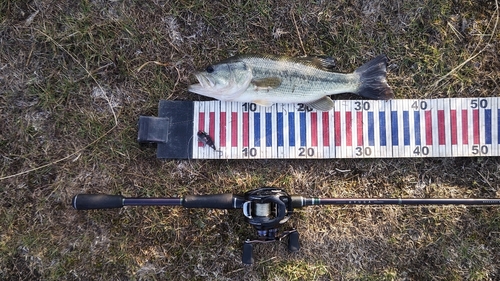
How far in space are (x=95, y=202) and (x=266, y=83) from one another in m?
2.09

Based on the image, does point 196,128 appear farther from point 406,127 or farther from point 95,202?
point 406,127

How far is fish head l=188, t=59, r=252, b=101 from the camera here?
384 cm

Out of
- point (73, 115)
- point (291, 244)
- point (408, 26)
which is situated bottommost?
point (291, 244)

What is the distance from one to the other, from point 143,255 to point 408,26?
3939 millimetres

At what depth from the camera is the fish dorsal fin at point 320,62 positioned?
13.1ft

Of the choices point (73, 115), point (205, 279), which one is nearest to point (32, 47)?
point (73, 115)

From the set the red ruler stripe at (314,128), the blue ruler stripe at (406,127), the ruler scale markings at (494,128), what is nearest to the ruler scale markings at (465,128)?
the ruler scale markings at (494,128)

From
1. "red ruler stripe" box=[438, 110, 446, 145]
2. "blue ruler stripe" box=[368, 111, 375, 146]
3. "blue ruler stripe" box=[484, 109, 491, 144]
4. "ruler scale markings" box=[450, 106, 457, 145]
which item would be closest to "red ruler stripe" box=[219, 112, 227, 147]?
"blue ruler stripe" box=[368, 111, 375, 146]

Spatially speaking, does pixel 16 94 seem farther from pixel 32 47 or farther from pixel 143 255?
pixel 143 255

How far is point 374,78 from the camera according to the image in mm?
4078

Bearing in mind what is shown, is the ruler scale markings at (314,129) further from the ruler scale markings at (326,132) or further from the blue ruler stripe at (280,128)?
the blue ruler stripe at (280,128)

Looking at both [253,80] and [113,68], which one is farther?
[113,68]

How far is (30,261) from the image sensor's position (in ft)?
13.5

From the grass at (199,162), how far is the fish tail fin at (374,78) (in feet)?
0.70
